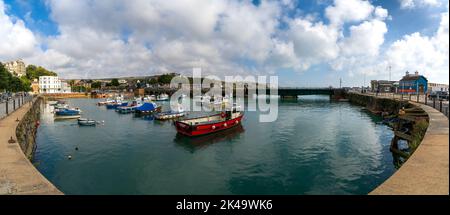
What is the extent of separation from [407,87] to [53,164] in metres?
98.1

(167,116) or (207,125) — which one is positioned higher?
(207,125)

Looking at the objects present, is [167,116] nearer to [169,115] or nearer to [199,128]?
[169,115]

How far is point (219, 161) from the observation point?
2470 centimetres

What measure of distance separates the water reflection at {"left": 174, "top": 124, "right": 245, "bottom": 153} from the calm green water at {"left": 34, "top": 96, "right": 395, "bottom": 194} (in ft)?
0.38

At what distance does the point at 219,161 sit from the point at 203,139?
31.8ft

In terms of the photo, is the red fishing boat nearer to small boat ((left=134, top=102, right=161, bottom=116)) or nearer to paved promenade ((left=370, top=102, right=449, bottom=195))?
paved promenade ((left=370, top=102, right=449, bottom=195))

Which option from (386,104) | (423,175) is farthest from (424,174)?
(386,104)

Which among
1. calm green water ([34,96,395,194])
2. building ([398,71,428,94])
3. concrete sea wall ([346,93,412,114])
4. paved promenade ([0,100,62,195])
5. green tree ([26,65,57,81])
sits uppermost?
green tree ([26,65,57,81])

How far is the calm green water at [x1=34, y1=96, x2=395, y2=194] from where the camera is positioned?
1856 centimetres

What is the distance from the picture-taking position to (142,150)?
2848cm

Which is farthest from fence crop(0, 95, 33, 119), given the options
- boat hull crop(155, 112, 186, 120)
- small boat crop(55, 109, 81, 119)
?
boat hull crop(155, 112, 186, 120)

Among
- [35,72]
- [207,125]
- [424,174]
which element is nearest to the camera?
[424,174]
